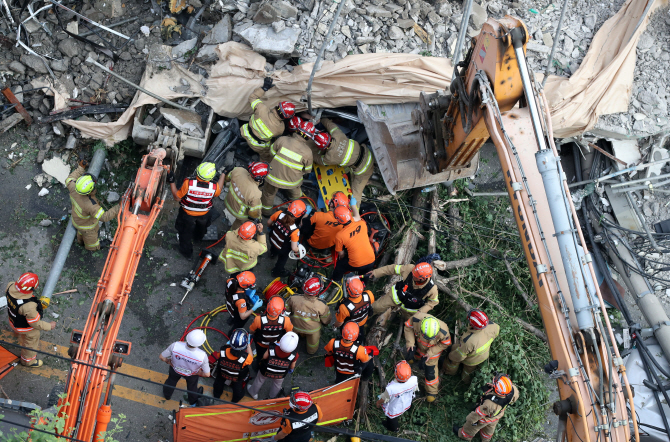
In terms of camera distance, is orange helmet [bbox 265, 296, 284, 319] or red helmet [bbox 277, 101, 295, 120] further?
red helmet [bbox 277, 101, 295, 120]

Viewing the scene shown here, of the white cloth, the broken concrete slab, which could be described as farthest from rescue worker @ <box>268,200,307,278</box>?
the broken concrete slab

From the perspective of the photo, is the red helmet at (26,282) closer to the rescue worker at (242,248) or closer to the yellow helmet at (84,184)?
the yellow helmet at (84,184)

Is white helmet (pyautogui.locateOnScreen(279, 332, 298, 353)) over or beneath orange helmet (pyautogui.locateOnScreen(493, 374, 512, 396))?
beneath

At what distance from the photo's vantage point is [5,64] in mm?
10219

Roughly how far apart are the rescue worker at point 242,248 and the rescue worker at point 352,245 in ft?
3.97

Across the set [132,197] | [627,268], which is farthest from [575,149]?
[132,197]

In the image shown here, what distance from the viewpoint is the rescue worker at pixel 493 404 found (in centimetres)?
756

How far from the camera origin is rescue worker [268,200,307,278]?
9034 mm

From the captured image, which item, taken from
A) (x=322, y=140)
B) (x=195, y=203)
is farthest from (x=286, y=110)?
(x=195, y=203)

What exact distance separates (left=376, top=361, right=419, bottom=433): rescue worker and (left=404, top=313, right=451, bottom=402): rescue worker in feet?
1.92

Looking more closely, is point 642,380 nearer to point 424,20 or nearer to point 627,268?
point 627,268

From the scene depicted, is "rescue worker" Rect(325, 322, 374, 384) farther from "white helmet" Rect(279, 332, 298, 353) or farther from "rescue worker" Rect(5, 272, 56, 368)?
"rescue worker" Rect(5, 272, 56, 368)

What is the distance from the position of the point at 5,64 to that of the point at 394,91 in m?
6.77

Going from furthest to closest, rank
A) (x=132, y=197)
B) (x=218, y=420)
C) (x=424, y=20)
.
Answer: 1. (x=424, y=20)
2. (x=132, y=197)
3. (x=218, y=420)
